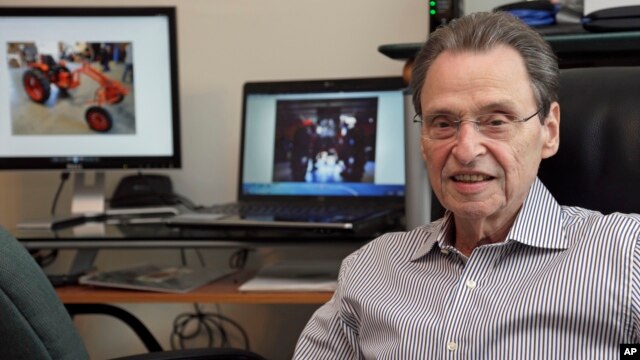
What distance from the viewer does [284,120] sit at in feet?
6.70

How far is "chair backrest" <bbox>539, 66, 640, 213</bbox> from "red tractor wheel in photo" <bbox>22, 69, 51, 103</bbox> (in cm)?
135

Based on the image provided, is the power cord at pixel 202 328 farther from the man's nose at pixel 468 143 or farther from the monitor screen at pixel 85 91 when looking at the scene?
the man's nose at pixel 468 143

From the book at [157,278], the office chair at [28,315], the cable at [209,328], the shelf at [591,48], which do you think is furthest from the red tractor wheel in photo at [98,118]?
the office chair at [28,315]

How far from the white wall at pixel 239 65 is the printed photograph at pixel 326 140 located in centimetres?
23

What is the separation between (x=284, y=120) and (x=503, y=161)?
101 centimetres

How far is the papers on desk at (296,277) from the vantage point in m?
1.70

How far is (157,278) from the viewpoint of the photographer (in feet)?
6.06

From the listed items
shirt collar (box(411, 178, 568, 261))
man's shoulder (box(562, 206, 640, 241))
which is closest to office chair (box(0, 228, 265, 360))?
shirt collar (box(411, 178, 568, 261))

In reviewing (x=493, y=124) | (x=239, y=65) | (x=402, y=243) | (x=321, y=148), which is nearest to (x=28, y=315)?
(x=402, y=243)

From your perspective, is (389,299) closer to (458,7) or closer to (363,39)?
(458,7)

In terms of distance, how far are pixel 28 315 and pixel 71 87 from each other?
1.15m

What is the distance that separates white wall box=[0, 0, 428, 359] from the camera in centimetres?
218

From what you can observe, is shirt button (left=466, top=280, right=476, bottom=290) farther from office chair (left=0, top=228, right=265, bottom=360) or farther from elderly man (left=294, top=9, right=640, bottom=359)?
office chair (left=0, top=228, right=265, bottom=360)

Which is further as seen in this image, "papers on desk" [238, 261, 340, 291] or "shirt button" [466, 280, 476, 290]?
"papers on desk" [238, 261, 340, 291]
